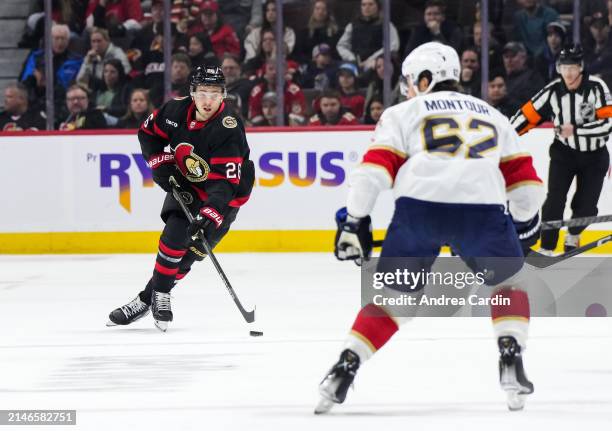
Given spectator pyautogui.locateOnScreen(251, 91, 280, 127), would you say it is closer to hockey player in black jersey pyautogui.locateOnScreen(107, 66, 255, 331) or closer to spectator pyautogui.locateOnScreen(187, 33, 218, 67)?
spectator pyautogui.locateOnScreen(187, 33, 218, 67)

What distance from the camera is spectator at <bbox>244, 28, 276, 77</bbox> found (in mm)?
9383

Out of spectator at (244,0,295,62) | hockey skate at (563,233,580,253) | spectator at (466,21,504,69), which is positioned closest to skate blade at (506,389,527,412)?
hockey skate at (563,233,580,253)

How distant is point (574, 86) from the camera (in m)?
7.58

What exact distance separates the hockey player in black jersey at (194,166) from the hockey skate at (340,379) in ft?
5.94

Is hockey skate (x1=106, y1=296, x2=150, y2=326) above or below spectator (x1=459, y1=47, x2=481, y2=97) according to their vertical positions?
below

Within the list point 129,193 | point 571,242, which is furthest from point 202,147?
point 129,193

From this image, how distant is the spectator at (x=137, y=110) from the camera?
9383 mm

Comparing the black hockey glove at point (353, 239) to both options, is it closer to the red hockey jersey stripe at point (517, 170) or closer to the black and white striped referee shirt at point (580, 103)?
the red hockey jersey stripe at point (517, 170)

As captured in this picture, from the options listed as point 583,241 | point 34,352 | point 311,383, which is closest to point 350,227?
point 311,383

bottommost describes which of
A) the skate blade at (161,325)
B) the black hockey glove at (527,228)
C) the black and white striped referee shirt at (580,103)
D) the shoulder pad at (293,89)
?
the skate blade at (161,325)

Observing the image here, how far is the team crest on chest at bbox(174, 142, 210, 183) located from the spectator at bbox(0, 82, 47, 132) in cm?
421

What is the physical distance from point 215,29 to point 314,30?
2.32 feet

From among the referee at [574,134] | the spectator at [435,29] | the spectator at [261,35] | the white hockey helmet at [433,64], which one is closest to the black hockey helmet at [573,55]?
the referee at [574,134]

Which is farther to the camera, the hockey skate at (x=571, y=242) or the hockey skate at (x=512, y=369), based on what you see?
the hockey skate at (x=571, y=242)
